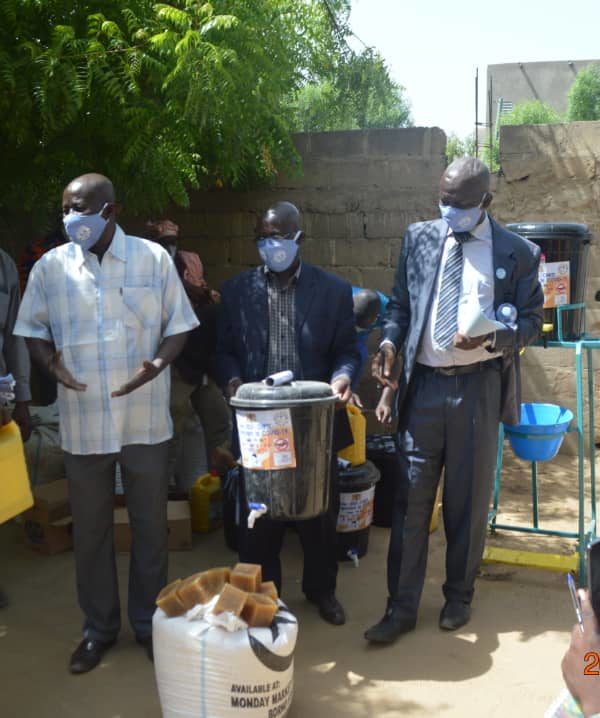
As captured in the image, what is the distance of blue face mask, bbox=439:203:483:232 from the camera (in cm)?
378

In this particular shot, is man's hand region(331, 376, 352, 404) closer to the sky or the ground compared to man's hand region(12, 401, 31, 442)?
closer to the sky

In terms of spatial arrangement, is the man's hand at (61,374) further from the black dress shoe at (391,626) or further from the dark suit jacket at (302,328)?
the black dress shoe at (391,626)

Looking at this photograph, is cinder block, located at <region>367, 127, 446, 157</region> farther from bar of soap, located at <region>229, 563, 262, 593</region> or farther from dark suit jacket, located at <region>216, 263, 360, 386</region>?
bar of soap, located at <region>229, 563, 262, 593</region>

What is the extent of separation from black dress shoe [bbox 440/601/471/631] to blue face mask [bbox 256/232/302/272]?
1.92m

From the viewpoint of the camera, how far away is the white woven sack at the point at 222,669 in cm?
298

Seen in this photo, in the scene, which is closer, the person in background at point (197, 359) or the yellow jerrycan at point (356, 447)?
the person in background at point (197, 359)

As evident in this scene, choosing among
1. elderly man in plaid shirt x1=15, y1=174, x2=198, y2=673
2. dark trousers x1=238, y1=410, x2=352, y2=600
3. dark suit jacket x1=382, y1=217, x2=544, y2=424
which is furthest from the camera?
dark trousers x1=238, y1=410, x2=352, y2=600

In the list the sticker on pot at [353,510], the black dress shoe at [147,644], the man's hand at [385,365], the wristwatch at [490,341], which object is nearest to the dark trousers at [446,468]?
the man's hand at [385,365]

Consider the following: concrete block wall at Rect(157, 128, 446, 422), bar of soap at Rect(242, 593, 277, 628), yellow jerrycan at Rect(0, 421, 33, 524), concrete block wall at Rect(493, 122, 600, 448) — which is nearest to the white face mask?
bar of soap at Rect(242, 593, 277, 628)

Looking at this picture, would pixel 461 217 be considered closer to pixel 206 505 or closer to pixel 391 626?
pixel 391 626

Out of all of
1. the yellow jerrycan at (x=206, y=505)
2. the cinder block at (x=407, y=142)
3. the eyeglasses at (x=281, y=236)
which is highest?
the cinder block at (x=407, y=142)

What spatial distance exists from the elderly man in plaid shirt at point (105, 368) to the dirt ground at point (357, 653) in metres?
0.23

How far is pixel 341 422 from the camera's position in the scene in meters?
4.09

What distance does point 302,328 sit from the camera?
3930 millimetres
